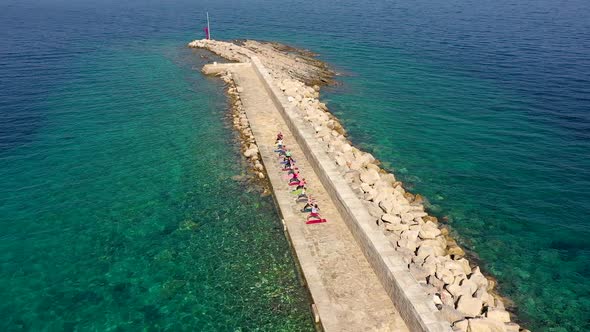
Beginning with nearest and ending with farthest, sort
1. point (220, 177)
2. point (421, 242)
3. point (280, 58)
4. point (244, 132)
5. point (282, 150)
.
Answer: point (421, 242) → point (220, 177) → point (282, 150) → point (244, 132) → point (280, 58)

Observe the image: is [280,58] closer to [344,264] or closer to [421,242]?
[421,242]

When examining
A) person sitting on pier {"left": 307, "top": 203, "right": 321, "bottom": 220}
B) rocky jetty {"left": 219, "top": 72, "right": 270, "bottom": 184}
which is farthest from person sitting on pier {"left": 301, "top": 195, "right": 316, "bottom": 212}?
rocky jetty {"left": 219, "top": 72, "right": 270, "bottom": 184}

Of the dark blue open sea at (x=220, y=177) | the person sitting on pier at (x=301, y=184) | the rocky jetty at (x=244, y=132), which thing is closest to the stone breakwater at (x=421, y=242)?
the dark blue open sea at (x=220, y=177)

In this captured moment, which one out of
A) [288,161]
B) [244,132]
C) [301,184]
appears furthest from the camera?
[244,132]

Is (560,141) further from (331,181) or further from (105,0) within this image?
(105,0)

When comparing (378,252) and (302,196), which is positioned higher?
(378,252)

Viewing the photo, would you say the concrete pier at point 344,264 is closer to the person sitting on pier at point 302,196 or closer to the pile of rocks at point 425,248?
the person sitting on pier at point 302,196

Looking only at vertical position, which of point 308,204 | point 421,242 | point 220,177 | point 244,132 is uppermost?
point 421,242

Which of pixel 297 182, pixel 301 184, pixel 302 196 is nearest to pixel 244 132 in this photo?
pixel 297 182
